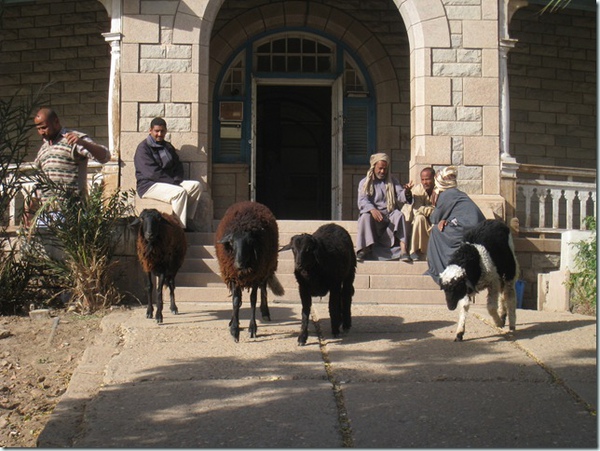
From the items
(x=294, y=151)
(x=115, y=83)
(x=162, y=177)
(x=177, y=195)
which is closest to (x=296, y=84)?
(x=294, y=151)

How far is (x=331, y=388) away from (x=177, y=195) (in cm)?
496

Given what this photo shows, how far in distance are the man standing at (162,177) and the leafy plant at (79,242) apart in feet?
4.99

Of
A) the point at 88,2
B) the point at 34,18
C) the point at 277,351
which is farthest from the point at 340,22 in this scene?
the point at 277,351

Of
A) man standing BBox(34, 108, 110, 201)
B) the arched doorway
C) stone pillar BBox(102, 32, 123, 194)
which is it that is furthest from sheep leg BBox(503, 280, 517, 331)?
the arched doorway

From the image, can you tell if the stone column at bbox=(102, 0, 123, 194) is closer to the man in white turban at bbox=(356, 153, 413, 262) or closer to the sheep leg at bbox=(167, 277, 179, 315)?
the sheep leg at bbox=(167, 277, 179, 315)

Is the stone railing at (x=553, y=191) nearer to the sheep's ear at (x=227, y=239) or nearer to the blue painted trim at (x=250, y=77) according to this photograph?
the blue painted trim at (x=250, y=77)

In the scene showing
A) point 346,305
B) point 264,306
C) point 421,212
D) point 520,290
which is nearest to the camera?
point 346,305

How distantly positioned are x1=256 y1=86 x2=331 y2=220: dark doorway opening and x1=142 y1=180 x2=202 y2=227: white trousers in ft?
17.5

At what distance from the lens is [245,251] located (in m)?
6.47

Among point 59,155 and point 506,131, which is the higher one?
point 506,131

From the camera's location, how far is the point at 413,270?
31.1ft

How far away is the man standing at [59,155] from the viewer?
8141 mm

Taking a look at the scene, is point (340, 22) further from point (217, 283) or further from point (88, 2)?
point (217, 283)

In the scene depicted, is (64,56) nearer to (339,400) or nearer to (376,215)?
(376,215)
